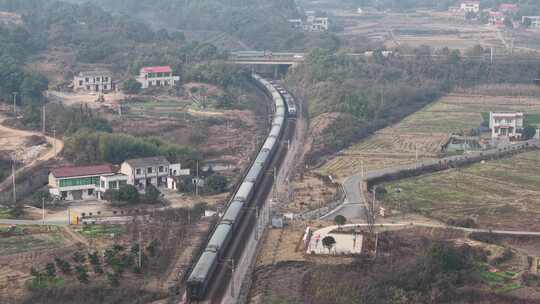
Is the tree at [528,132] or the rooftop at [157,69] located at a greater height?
the rooftop at [157,69]

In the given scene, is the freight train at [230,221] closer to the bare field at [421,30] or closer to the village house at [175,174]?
the village house at [175,174]

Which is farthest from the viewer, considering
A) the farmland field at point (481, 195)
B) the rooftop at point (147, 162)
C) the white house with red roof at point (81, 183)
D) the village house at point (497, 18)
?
the village house at point (497, 18)

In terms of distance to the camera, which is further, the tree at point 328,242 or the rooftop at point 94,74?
the rooftop at point 94,74

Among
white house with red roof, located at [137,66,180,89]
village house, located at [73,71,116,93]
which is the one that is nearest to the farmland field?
white house with red roof, located at [137,66,180,89]

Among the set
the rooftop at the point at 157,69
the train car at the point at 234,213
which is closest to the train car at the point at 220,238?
the train car at the point at 234,213

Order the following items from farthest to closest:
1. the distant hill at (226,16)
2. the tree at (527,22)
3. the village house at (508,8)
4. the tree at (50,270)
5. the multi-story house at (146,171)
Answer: the village house at (508,8) < the tree at (527,22) < the distant hill at (226,16) < the multi-story house at (146,171) < the tree at (50,270)

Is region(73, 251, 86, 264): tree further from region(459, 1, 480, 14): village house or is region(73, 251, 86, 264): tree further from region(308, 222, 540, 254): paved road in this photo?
region(459, 1, 480, 14): village house
